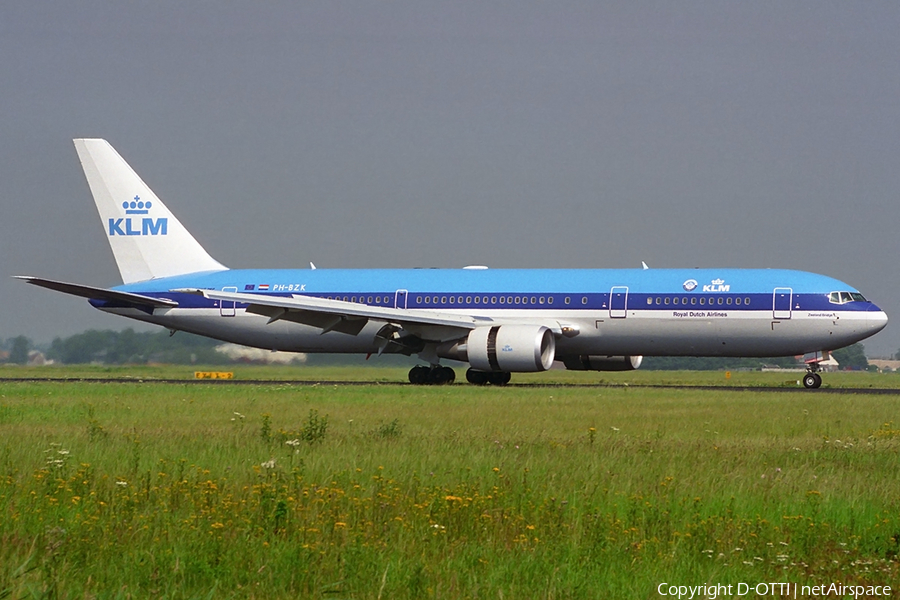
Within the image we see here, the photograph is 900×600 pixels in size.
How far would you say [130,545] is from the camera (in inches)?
328

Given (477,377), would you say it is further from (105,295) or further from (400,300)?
(105,295)

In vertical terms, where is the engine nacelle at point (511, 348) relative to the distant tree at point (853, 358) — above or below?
below

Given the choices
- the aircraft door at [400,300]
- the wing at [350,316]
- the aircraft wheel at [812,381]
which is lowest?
the aircraft wheel at [812,381]

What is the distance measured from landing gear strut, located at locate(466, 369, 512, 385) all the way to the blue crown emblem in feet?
46.5

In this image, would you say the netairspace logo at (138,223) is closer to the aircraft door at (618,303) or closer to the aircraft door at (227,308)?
the aircraft door at (227,308)

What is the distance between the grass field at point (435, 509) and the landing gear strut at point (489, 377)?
18.0 meters

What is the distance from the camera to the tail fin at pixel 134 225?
41312mm

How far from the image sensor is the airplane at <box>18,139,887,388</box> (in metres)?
33.7

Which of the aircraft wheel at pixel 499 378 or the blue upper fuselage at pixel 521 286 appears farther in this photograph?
the aircraft wheel at pixel 499 378

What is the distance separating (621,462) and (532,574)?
18.9ft

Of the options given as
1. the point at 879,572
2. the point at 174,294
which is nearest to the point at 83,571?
the point at 879,572

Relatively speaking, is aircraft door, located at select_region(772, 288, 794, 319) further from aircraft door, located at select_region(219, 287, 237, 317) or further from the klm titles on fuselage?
aircraft door, located at select_region(219, 287, 237, 317)

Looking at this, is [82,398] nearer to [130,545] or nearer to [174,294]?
[174,294]

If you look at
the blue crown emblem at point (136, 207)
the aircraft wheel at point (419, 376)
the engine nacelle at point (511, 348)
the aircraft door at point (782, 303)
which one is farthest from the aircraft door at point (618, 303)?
the blue crown emblem at point (136, 207)
